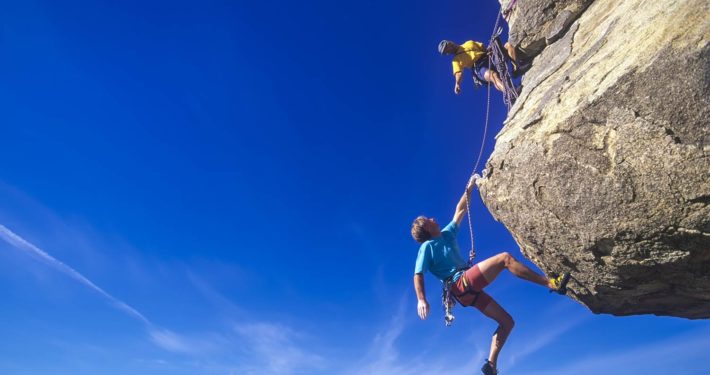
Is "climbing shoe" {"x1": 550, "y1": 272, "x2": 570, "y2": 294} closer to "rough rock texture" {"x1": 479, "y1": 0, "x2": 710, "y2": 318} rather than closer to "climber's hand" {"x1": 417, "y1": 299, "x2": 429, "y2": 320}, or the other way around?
"rough rock texture" {"x1": 479, "y1": 0, "x2": 710, "y2": 318}

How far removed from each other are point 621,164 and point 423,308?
380 centimetres

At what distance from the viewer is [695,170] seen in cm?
493

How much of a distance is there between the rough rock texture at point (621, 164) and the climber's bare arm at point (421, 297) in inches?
72.2

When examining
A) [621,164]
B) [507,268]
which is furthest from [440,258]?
[621,164]

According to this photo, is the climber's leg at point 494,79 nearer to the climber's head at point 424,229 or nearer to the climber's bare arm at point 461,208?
the climber's bare arm at point 461,208

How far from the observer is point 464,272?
7578 millimetres

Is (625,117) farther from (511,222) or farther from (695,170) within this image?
(511,222)

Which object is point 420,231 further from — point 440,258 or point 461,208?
point 461,208

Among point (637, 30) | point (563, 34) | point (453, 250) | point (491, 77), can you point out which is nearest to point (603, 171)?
point (637, 30)

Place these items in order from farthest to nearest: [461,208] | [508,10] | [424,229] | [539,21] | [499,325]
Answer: [508,10] < [539,21] < [461,208] < [424,229] < [499,325]

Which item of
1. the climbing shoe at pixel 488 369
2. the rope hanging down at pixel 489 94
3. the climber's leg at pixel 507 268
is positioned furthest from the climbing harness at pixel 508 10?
the climbing shoe at pixel 488 369

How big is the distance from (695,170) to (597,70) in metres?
1.91

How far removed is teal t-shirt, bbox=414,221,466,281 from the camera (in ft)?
26.0

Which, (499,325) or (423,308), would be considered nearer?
(423,308)
